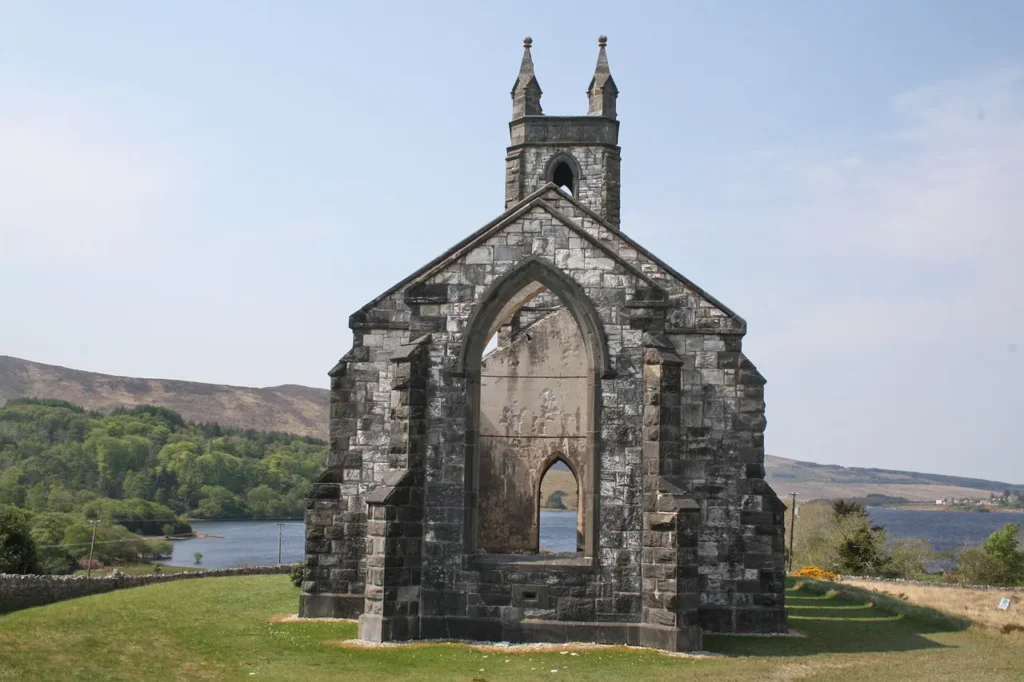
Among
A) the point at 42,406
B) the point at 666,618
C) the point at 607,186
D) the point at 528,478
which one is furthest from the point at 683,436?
the point at 42,406

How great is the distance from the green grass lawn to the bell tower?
10.9 m

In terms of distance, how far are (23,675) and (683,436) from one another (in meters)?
10.1

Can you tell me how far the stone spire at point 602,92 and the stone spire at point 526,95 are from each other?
1.30 meters

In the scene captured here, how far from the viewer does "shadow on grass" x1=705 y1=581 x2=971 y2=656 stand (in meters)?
14.3

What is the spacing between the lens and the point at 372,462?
16359mm

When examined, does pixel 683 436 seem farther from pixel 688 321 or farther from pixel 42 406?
pixel 42 406

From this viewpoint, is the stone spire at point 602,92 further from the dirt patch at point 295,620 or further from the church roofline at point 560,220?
the dirt patch at point 295,620

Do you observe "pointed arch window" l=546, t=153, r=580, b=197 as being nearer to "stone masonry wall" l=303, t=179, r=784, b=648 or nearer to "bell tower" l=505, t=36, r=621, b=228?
"bell tower" l=505, t=36, r=621, b=228

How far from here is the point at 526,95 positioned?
23203mm

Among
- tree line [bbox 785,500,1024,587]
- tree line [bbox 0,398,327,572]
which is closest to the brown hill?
tree line [bbox 0,398,327,572]

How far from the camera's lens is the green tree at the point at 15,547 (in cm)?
1995

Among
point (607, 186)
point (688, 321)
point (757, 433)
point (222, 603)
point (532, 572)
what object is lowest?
point (222, 603)

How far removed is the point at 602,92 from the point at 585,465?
11569mm

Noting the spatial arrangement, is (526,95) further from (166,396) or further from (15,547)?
(166,396)
